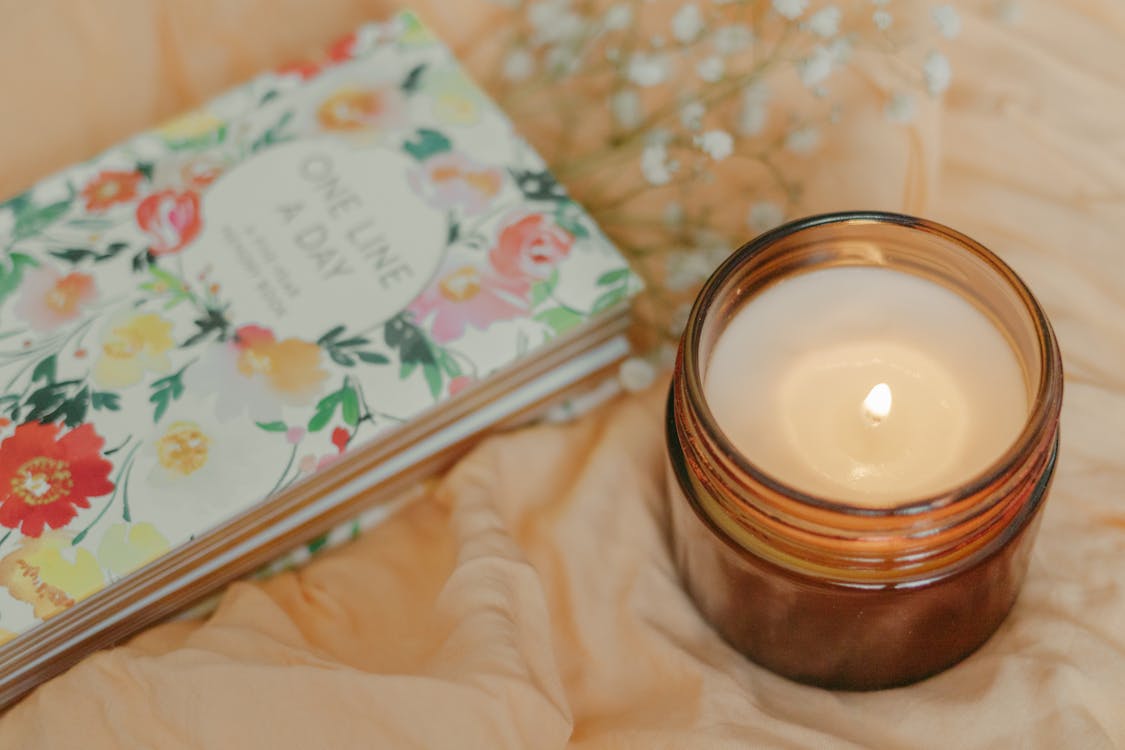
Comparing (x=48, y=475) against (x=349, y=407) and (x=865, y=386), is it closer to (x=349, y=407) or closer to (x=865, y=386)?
(x=349, y=407)

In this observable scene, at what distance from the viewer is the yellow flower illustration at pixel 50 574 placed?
52 centimetres

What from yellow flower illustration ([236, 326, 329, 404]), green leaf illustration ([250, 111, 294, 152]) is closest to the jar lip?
yellow flower illustration ([236, 326, 329, 404])

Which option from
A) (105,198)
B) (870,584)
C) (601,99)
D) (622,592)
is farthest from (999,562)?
(105,198)

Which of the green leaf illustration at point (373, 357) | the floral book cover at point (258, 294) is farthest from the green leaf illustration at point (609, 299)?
the green leaf illustration at point (373, 357)

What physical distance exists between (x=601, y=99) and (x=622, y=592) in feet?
1.13

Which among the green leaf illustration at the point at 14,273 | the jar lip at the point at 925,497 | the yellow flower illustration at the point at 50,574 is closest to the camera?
the jar lip at the point at 925,497

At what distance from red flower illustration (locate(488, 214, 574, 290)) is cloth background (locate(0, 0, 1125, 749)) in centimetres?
9

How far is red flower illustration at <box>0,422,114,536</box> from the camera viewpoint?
0.54 m

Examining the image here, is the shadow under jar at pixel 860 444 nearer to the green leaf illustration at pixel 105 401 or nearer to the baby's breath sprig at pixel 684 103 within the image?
the baby's breath sprig at pixel 684 103

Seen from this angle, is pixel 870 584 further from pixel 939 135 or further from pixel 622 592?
pixel 939 135

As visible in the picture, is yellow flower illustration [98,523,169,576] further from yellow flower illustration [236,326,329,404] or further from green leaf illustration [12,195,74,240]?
green leaf illustration [12,195,74,240]

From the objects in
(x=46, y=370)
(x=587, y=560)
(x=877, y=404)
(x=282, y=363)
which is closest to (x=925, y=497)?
(x=877, y=404)

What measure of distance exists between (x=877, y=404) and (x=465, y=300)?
0.77 ft

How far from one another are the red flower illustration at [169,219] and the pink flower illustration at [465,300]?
15 cm
